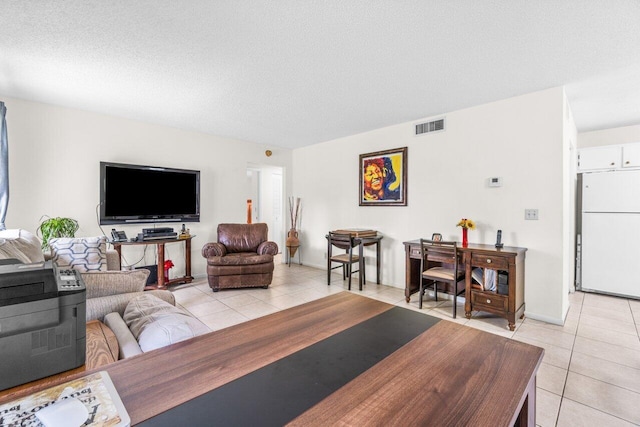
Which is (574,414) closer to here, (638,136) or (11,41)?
(638,136)

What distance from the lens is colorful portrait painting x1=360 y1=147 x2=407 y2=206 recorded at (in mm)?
4188

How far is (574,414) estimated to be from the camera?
1.68 metres

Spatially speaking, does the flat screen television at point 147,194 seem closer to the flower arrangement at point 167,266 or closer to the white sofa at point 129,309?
the flower arrangement at point 167,266

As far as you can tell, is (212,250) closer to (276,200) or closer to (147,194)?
(147,194)

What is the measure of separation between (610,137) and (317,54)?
459cm

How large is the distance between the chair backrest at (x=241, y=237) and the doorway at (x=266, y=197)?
206cm

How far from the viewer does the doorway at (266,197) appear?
689 cm

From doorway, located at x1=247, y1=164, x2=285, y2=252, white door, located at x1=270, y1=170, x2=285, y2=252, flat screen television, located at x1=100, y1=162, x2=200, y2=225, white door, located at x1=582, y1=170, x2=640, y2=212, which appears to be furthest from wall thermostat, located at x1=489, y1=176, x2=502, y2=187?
white door, located at x1=270, y1=170, x2=285, y2=252

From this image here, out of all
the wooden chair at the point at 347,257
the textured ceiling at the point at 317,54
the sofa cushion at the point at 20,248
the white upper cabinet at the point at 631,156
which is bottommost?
the wooden chair at the point at 347,257

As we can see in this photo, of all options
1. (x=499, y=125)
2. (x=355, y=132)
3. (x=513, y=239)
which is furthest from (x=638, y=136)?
(x=355, y=132)

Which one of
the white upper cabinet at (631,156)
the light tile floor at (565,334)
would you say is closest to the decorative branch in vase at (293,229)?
the light tile floor at (565,334)

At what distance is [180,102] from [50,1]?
1.63 meters

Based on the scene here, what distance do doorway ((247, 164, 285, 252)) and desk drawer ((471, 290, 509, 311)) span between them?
4.54 meters

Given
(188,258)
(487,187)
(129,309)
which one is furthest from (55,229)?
(487,187)
